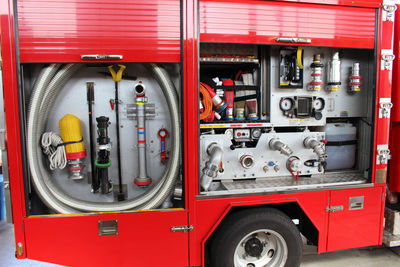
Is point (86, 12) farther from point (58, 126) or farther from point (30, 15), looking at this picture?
point (58, 126)

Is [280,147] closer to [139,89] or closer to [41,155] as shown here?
[139,89]

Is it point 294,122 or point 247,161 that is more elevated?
point 294,122

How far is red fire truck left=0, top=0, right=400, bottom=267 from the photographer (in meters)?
2.04

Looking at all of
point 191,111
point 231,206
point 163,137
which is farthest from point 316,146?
point 163,137

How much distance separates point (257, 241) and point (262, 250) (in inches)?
4.9

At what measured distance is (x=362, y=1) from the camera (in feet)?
7.91

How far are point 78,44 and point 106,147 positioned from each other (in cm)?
91

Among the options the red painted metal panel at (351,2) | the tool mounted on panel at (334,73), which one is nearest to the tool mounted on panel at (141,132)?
the red painted metal panel at (351,2)

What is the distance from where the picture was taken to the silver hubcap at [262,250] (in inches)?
96.4

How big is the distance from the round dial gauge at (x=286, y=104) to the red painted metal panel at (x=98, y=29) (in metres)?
1.26

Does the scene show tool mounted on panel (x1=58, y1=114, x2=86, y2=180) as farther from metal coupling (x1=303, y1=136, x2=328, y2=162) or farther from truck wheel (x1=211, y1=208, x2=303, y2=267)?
metal coupling (x1=303, y1=136, x2=328, y2=162)

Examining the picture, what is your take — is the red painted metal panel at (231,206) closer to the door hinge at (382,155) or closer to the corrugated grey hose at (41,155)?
the corrugated grey hose at (41,155)

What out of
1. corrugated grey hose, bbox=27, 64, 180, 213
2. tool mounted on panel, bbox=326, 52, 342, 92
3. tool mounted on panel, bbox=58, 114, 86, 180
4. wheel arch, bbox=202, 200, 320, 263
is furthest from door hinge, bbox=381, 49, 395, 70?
tool mounted on panel, bbox=58, 114, 86, 180

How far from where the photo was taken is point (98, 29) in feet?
6.64
